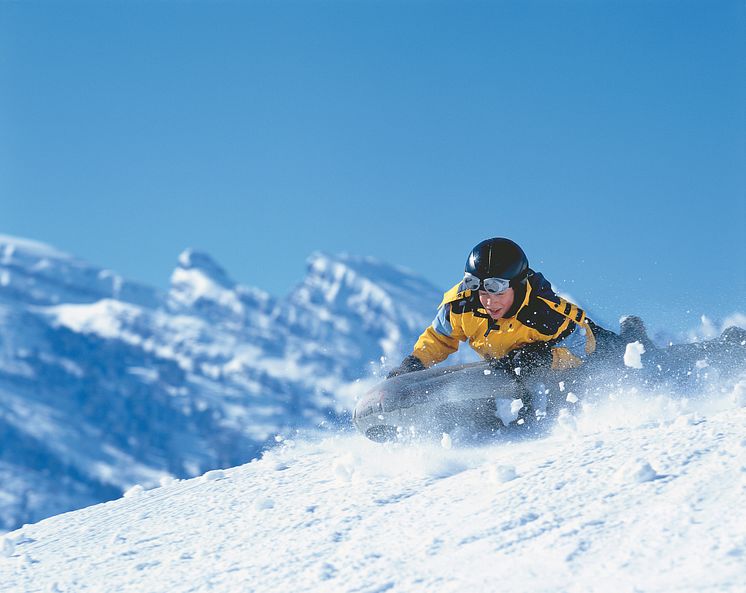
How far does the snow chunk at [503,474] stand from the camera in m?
5.53

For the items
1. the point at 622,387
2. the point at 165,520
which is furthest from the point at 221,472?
the point at 622,387

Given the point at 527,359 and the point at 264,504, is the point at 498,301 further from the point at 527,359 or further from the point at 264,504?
the point at 264,504

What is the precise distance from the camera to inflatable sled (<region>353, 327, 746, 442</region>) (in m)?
7.32

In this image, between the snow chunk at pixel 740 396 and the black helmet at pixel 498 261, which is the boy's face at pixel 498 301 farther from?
the snow chunk at pixel 740 396

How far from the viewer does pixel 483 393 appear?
291 inches

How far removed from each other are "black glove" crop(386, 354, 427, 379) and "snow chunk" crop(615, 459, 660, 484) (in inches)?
131

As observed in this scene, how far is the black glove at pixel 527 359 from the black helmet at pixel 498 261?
58 cm

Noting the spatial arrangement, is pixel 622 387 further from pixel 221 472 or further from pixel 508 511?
pixel 221 472

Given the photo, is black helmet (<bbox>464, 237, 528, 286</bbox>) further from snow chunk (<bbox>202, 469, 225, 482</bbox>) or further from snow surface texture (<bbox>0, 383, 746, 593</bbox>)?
snow chunk (<bbox>202, 469, 225, 482</bbox>)

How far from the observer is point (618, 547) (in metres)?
4.21

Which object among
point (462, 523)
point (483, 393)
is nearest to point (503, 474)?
point (462, 523)

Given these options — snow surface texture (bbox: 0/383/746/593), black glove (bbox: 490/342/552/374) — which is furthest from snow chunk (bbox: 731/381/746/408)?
black glove (bbox: 490/342/552/374)

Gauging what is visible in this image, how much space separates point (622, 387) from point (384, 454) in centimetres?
213

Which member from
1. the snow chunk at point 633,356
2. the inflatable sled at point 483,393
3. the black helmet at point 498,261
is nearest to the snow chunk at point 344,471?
the inflatable sled at point 483,393
